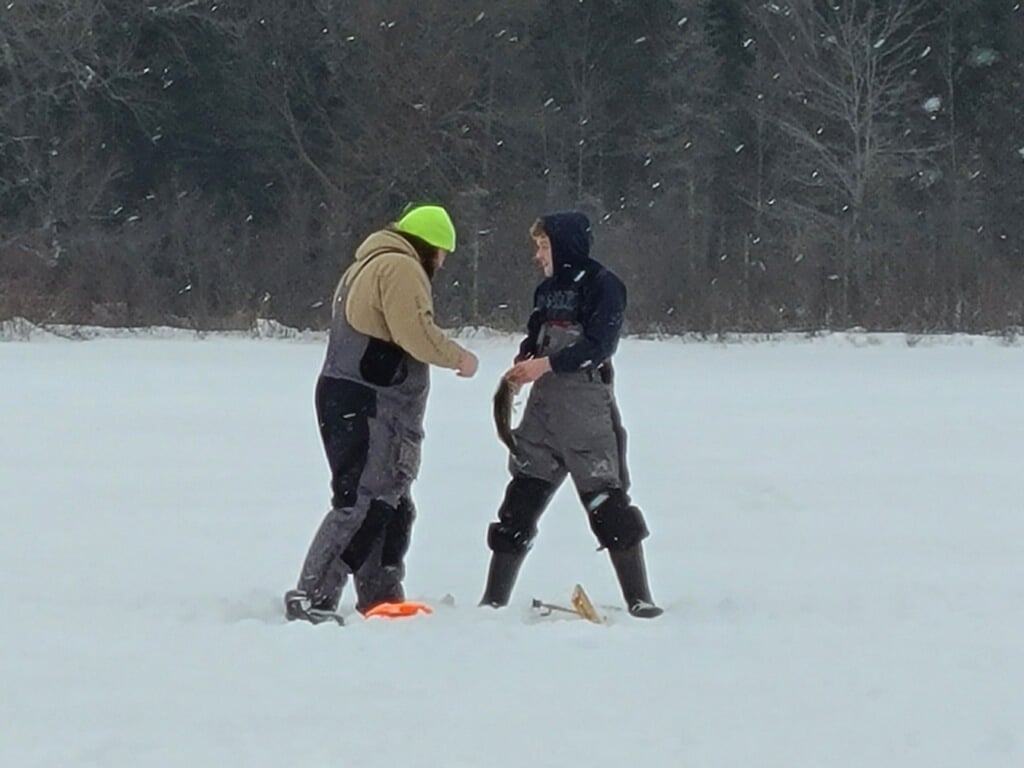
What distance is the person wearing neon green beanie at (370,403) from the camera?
5445 millimetres

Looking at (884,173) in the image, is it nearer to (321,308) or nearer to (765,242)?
(765,242)

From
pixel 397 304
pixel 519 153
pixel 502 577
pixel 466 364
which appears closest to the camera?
pixel 397 304

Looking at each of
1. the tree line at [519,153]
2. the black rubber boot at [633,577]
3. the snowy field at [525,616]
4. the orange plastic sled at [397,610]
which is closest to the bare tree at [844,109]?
the tree line at [519,153]

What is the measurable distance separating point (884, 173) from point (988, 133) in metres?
5.50

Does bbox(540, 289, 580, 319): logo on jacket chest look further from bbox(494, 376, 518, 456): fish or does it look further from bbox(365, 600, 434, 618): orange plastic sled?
bbox(365, 600, 434, 618): orange plastic sled

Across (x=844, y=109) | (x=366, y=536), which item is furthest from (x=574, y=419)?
(x=844, y=109)

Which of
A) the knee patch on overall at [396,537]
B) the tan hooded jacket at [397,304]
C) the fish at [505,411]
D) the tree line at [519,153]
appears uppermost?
the tree line at [519,153]

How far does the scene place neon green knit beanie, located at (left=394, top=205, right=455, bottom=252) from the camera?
568cm

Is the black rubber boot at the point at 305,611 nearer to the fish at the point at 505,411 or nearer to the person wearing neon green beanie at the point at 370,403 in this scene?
the person wearing neon green beanie at the point at 370,403

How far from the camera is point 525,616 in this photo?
555cm

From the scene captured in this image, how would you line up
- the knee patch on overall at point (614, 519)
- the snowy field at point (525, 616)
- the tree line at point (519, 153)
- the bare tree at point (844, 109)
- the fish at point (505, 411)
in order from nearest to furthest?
the snowy field at point (525, 616), the knee patch on overall at point (614, 519), the fish at point (505, 411), the tree line at point (519, 153), the bare tree at point (844, 109)

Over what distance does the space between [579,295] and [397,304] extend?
67cm

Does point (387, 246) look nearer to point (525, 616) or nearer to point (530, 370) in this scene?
point (530, 370)

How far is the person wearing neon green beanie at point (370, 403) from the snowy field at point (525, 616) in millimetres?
199
